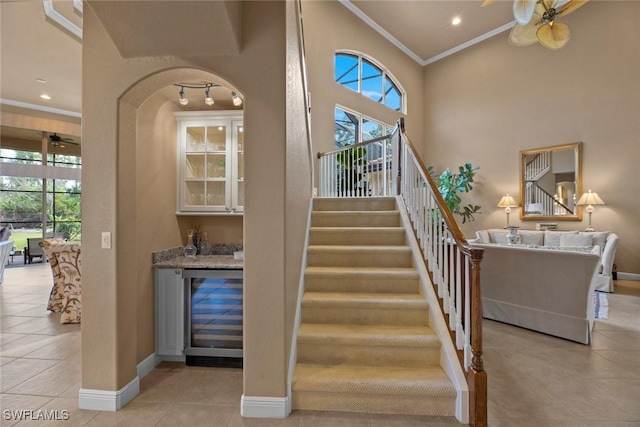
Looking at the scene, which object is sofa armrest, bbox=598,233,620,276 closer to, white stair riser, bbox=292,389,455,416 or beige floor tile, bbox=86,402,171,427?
white stair riser, bbox=292,389,455,416

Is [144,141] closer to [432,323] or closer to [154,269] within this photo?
[154,269]

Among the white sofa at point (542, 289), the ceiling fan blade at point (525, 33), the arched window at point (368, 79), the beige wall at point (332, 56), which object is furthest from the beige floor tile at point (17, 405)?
the arched window at point (368, 79)

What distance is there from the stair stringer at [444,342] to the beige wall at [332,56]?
3.85m

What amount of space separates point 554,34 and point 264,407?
15.8 feet

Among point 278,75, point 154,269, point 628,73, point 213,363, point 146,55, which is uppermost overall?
point 628,73

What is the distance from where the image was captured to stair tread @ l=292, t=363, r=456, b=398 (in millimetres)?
2045

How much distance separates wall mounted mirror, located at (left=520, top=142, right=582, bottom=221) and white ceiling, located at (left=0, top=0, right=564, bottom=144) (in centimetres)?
349

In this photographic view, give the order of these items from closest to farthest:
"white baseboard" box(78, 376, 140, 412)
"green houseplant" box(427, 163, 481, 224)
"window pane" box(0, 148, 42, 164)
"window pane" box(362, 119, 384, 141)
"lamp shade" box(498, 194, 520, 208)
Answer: "white baseboard" box(78, 376, 140, 412) → "lamp shade" box(498, 194, 520, 208) → "green houseplant" box(427, 163, 481, 224) → "window pane" box(362, 119, 384, 141) → "window pane" box(0, 148, 42, 164)

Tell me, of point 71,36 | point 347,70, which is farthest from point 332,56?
point 71,36

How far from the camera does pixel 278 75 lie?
6.73ft

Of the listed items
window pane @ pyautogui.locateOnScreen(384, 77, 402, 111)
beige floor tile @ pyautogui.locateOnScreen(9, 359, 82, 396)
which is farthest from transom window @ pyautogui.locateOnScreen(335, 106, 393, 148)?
beige floor tile @ pyautogui.locateOnScreen(9, 359, 82, 396)

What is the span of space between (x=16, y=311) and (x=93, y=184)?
12.5ft

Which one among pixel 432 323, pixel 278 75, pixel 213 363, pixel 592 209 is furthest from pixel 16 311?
pixel 592 209

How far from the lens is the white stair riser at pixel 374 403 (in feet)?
6.68
